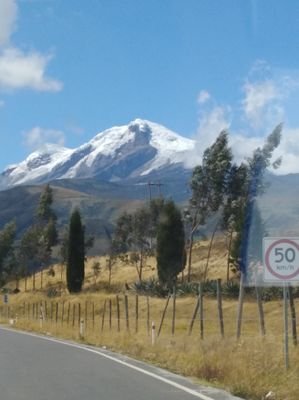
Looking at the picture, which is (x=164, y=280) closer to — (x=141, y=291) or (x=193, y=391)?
(x=141, y=291)

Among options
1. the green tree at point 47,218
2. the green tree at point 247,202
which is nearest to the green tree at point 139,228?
the green tree at point 47,218

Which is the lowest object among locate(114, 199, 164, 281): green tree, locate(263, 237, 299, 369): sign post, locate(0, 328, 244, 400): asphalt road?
locate(0, 328, 244, 400): asphalt road

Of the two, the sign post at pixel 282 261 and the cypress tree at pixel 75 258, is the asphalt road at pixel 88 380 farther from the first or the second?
the cypress tree at pixel 75 258

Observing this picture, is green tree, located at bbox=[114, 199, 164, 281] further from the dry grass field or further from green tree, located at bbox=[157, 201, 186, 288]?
the dry grass field

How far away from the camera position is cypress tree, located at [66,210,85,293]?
7112cm

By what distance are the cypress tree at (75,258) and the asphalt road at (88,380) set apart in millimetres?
49676

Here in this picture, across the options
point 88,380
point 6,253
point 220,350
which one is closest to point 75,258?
point 6,253

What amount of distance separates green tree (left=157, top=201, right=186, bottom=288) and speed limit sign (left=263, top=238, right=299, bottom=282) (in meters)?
48.9

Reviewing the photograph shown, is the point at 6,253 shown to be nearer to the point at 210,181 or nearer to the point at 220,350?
the point at 210,181

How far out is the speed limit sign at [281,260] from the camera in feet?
43.0

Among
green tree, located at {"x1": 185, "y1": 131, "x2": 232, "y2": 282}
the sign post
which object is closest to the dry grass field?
the sign post

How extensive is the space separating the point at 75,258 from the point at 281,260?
59211 millimetres

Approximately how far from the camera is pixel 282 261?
43.3ft

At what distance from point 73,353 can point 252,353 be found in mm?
9006
